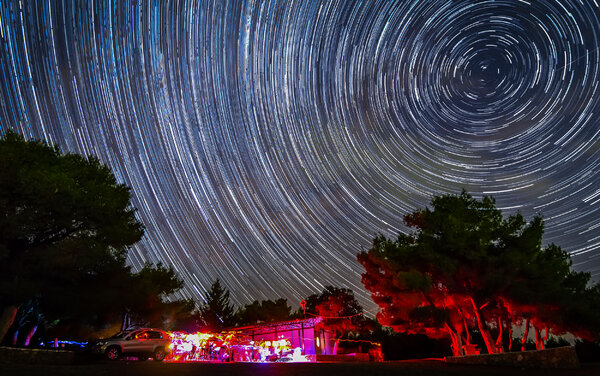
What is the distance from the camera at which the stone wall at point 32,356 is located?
10.3m

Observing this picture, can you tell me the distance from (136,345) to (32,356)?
24.0 ft

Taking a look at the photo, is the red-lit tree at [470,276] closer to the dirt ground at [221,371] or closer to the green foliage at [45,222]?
the dirt ground at [221,371]

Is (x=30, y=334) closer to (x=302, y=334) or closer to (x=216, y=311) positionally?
(x=302, y=334)

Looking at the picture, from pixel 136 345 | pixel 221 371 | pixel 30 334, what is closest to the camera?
pixel 221 371

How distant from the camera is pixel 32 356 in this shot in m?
10.6

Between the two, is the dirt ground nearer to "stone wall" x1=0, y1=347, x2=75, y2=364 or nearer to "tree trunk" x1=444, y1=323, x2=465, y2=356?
"stone wall" x1=0, y1=347, x2=75, y2=364

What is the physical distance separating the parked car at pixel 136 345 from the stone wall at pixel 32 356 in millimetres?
5997

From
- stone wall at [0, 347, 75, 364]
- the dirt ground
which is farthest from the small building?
stone wall at [0, 347, 75, 364]

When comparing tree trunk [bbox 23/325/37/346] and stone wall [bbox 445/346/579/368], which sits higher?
tree trunk [bbox 23/325/37/346]

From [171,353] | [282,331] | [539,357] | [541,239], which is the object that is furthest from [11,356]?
Answer: [282,331]

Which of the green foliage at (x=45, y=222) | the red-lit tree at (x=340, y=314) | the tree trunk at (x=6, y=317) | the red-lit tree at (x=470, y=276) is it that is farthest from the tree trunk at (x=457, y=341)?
the tree trunk at (x=6, y=317)

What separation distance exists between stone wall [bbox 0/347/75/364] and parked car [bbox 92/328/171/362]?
5997 millimetres

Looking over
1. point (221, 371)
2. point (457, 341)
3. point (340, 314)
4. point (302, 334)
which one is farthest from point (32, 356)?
point (340, 314)

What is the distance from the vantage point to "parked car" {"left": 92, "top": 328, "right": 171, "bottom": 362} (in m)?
16.9
